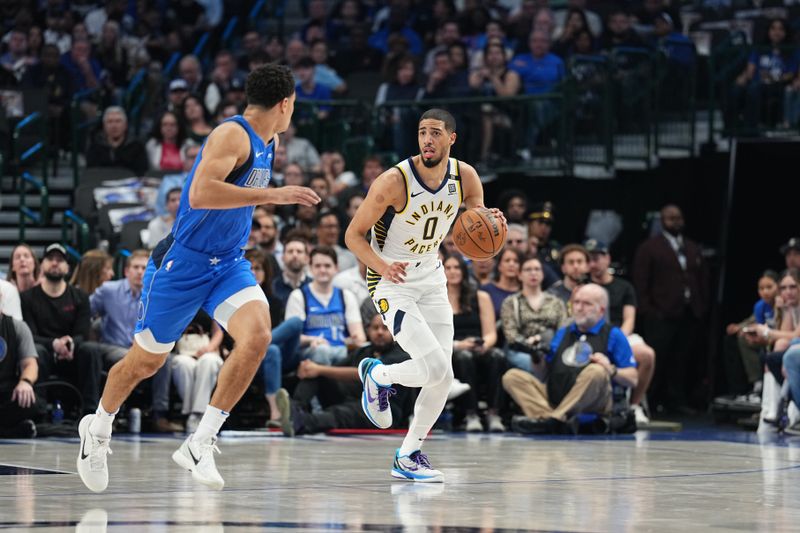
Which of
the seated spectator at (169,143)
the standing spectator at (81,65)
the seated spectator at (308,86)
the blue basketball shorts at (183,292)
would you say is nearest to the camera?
the blue basketball shorts at (183,292)

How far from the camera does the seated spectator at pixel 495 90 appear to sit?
16266 mm

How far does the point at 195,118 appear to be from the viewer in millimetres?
16344

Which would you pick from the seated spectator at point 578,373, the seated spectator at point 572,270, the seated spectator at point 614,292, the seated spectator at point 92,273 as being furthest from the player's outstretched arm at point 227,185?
the seated spectator at point 614,292

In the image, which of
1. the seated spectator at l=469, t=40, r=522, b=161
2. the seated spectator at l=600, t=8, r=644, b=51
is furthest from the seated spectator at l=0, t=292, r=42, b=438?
the seated spectator at l=600, t=8, r=644, b=51

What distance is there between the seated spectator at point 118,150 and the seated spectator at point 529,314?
500cm

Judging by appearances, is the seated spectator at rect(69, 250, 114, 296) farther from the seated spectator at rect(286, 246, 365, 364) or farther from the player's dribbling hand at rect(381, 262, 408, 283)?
the player's dribbling hand at rect(381, 262, 408, 283)

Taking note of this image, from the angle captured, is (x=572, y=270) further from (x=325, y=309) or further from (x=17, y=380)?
(x=17, y=380)

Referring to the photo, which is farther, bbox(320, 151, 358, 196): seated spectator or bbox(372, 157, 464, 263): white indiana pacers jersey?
bbox(320, 151, 358, 196): seated spectator

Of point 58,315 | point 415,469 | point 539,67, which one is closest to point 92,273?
point 58,315

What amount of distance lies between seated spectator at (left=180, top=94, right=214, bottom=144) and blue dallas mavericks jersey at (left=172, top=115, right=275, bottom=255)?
8531 millimetres

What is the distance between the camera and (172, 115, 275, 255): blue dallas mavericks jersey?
7703 mm

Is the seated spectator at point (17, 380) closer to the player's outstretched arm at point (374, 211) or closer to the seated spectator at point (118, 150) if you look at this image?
the player's outstretched arm at point (374, 211)

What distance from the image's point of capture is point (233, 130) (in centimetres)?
769

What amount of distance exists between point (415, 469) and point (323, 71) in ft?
36.4
